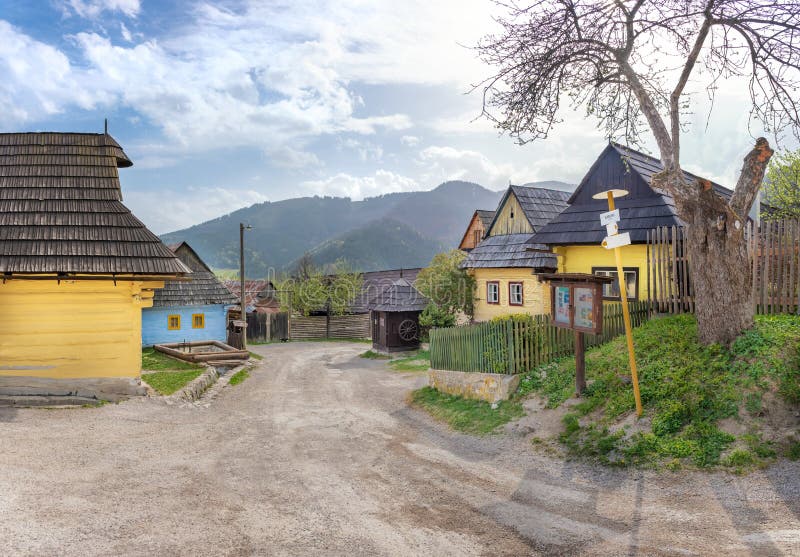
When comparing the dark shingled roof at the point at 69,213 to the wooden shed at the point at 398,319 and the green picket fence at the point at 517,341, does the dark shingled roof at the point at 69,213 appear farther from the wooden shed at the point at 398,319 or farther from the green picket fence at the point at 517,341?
the wooden shed at the point at 398,319

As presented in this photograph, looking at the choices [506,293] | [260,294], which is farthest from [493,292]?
[260,294]

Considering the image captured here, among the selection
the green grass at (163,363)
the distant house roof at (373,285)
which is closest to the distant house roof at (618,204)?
the green grass at (163,363)

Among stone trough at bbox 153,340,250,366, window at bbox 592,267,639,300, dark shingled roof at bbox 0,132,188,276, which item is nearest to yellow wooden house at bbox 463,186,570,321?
window at bbox 592,267,639,300

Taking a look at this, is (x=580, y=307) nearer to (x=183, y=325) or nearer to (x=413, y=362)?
(x=413, y=362)

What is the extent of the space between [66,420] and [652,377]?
11.2 metres

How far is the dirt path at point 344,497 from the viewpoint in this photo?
5367mm

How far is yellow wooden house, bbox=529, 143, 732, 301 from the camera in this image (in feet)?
52.0

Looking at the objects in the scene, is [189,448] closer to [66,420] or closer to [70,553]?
[66,420]

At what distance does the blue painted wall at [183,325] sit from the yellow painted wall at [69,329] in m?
13.5

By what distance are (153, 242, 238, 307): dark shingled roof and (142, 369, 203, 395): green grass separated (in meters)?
9.31

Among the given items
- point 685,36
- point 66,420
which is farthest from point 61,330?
point 685,36

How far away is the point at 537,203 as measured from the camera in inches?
1005

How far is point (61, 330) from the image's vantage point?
483 inches

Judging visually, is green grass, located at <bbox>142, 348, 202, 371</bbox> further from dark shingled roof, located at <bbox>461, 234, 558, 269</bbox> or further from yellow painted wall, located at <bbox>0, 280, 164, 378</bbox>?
dark shingled roof, located at <bbox>461, 234, 558, 269</bbox>
